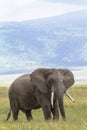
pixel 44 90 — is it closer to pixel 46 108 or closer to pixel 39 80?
pixel 39 80

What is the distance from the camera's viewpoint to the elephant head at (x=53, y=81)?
1956 cm

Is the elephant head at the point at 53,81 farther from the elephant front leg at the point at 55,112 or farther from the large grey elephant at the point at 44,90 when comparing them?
the elephant front leg at the point at 55,112

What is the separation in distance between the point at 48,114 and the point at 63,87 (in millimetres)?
1441

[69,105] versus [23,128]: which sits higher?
[23,128]

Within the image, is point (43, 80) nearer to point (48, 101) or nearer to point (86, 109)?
point (48, 101)

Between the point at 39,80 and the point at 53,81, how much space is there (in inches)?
44.7

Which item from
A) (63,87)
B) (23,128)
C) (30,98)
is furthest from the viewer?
(30,98)

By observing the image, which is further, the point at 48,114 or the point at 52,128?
the point at 48,114

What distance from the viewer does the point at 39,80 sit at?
21156 mm

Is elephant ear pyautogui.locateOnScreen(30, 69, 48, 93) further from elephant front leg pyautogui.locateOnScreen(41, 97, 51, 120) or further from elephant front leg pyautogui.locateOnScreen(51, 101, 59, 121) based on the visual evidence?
elephant front leg pyautogui.locateOnScreen(51, 101, 59, 121)

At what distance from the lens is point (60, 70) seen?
812 inches

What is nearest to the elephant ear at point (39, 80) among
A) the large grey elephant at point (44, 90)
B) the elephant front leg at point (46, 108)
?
the large grey elephant at point (44, 90)

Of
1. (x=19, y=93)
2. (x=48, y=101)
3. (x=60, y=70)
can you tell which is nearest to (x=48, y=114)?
(x=48, y=101)

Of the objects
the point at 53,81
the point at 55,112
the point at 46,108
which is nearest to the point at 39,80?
the point at 53,81
